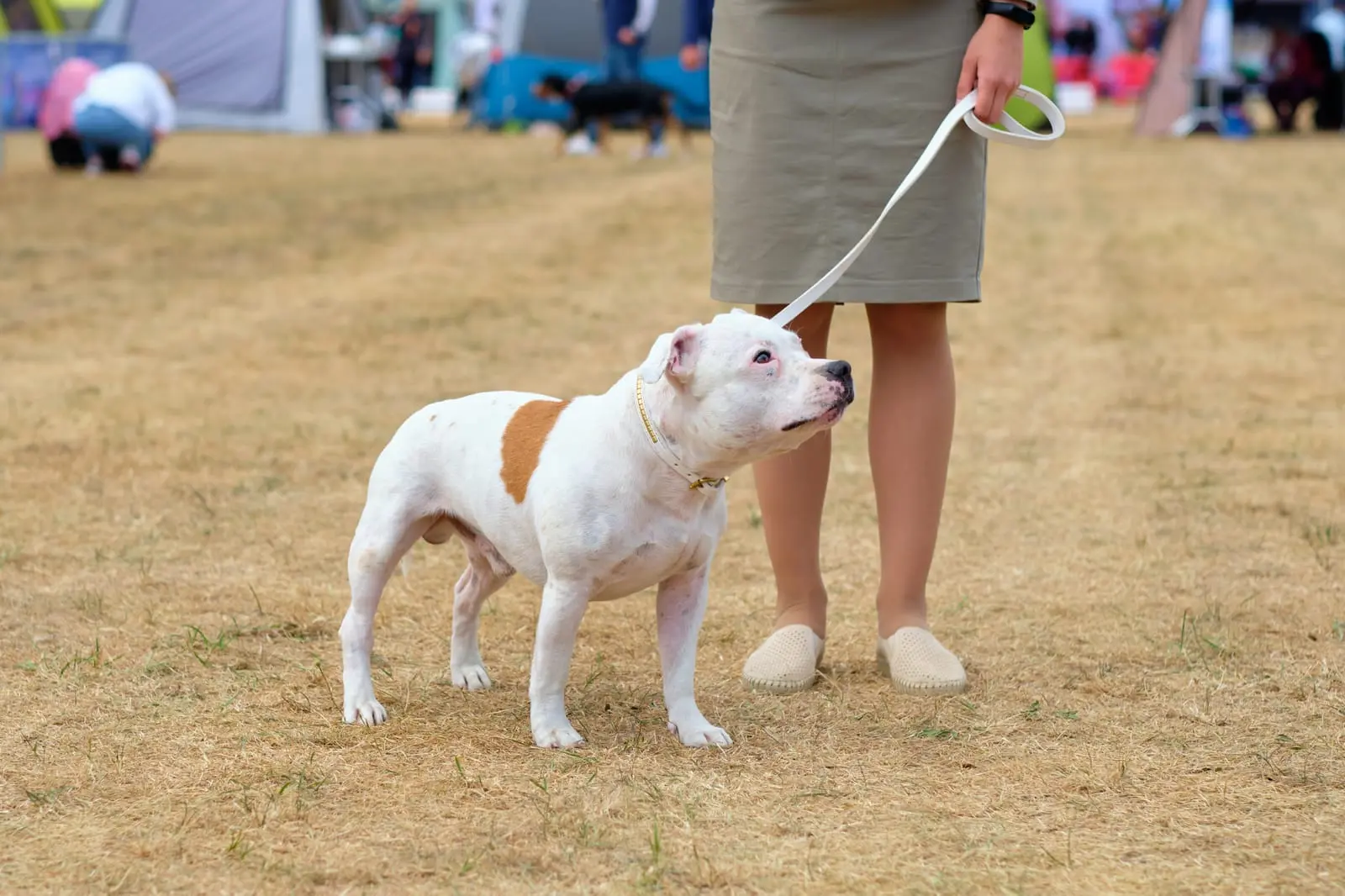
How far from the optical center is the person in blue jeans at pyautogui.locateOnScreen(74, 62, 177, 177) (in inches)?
555

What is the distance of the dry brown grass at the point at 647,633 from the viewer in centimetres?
241

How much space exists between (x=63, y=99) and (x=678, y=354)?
13241 mm

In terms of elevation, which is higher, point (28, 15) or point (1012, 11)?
point (1012, 11)

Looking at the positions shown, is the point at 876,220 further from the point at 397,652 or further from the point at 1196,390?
the point at 1196,390

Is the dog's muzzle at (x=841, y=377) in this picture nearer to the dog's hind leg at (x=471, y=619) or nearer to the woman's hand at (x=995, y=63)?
the woman's hand at (x=995, y=63)

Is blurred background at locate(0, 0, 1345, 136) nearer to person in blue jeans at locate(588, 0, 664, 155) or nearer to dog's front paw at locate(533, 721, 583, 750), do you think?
person in blue jeans at locate(588, 0, 664, 155)

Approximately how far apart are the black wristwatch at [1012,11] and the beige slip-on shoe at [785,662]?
1.22 metres

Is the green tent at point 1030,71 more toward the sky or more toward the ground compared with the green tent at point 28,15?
more toward the sky

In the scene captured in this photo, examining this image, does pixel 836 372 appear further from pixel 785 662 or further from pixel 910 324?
pixel 785 662

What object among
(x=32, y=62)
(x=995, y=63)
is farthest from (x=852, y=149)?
(x=32, y=62)

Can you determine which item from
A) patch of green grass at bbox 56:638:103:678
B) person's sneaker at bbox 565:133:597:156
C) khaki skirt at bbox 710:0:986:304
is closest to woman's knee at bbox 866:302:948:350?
khaki skirt at bbox 710:0:986:304

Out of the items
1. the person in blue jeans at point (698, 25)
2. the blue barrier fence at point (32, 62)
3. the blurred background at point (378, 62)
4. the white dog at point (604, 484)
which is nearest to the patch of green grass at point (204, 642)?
the white dog at point (604, 484)

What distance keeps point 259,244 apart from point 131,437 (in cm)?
550

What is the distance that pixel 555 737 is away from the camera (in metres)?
2.84
